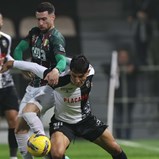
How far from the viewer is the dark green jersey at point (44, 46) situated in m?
11.1

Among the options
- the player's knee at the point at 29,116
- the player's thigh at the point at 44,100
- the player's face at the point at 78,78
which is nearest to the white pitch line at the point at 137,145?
the player's thigh at the point at 44,100

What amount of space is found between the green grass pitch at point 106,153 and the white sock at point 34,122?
3.16 m

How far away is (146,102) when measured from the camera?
20.0 metres

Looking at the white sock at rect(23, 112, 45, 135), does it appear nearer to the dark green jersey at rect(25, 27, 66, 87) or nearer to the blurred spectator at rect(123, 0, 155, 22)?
the dark green jersey at rect(25, 27, 66, 87)

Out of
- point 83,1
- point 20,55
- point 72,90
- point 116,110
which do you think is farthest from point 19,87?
point 72,90

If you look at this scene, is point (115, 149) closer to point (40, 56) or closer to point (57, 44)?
point (57, 44)

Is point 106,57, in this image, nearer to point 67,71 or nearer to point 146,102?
point 146,102

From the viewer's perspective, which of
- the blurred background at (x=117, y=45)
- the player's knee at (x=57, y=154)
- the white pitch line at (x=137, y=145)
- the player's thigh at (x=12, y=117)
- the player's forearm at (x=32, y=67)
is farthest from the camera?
the blurred background at (x=117, y=45)

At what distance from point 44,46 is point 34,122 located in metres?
1.16

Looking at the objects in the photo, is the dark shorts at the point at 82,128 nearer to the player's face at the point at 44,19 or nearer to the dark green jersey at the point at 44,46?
the dark green jersey at the point at 44,46

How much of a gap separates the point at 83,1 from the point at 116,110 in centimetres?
559

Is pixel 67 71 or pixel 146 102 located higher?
pixel 67 71

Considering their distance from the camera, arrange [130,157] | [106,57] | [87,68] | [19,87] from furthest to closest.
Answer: [106,57] → [19,87] → [130,157] → [87,68]

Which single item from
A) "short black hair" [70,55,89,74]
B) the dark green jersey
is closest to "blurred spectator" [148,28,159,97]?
the dark green jersey
